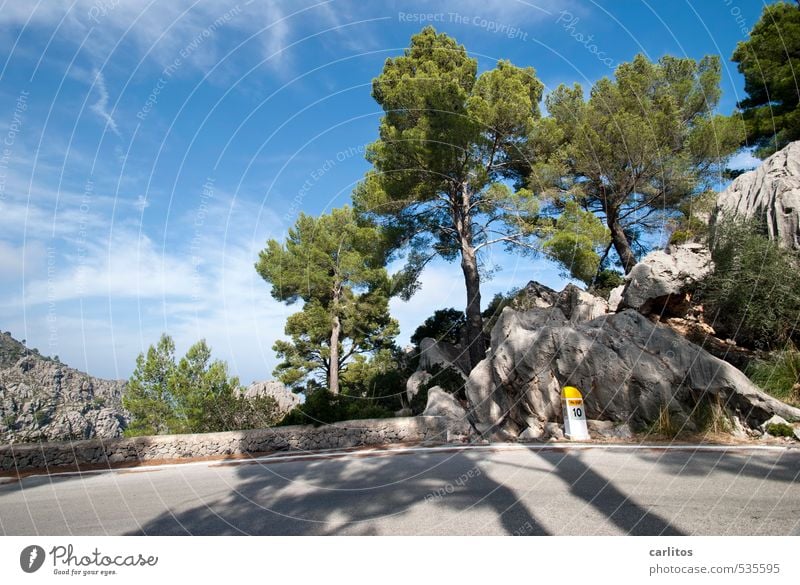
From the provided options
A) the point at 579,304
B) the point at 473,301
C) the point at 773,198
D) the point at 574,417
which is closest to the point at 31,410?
the point at 473,301

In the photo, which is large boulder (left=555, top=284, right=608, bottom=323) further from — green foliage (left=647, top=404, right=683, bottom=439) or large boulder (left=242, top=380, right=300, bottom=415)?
large boulder (left=242, top=380, right=300, bottom=415)

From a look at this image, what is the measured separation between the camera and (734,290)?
38.8ft

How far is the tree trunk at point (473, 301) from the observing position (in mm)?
17219

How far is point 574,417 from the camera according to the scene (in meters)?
9.25

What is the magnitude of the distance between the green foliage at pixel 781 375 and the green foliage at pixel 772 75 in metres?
15.8

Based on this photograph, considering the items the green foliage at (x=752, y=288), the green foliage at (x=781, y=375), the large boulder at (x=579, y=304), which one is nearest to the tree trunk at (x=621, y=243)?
the large boulder at (x=579, y=304)

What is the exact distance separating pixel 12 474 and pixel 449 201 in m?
17.1

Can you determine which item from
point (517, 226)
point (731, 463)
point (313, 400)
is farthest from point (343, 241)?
point (731, 463)

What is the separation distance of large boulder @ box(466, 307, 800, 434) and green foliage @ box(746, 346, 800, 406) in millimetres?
1437

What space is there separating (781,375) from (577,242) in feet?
25.6

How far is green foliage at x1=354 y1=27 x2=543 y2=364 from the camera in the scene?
16.5m

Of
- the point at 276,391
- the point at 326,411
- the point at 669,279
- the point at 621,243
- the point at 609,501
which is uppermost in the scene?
the point at 621,243

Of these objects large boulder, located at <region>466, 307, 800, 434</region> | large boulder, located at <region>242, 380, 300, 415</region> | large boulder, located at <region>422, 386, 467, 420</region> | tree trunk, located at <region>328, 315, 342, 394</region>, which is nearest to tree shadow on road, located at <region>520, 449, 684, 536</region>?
large boulder, located at <region>466, 307, 800, 434</region>

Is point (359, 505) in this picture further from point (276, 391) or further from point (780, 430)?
point (276, 391)
